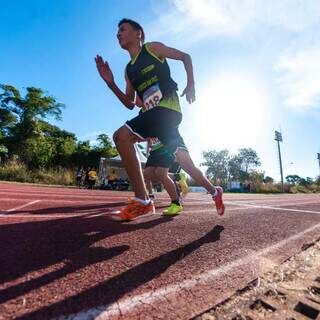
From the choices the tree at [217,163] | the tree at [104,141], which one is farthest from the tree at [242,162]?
the tree at [104,141]

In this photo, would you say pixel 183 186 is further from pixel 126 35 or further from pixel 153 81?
pixel 126 35

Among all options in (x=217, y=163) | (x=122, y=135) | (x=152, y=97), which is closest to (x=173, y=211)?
(x=122, y=135)

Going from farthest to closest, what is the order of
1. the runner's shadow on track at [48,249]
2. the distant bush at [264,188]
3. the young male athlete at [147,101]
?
the distant bush at [264,188] < the young male athlete at [147,101] < the runner's shadow on track at [48,249]

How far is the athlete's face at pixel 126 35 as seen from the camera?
3.55 metres

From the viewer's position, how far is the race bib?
3.31 metres

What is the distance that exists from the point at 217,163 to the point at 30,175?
7734 centimetres

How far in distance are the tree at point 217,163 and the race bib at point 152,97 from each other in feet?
296

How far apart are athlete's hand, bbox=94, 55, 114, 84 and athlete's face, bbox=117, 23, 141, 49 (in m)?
0.32

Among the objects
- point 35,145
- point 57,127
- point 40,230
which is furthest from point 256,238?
point 57,127

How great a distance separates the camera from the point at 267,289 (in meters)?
1.46

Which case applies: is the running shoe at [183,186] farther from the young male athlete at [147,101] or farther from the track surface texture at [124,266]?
the track surface texture at [124,266]

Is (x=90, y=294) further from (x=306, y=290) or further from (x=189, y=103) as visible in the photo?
(x=189, y=103)

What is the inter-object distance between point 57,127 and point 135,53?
48098 millimetres

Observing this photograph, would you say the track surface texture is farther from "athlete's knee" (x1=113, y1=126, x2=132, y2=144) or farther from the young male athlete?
"athlete's knee" (x1=113, y1=126, x2=132, y2=144)
